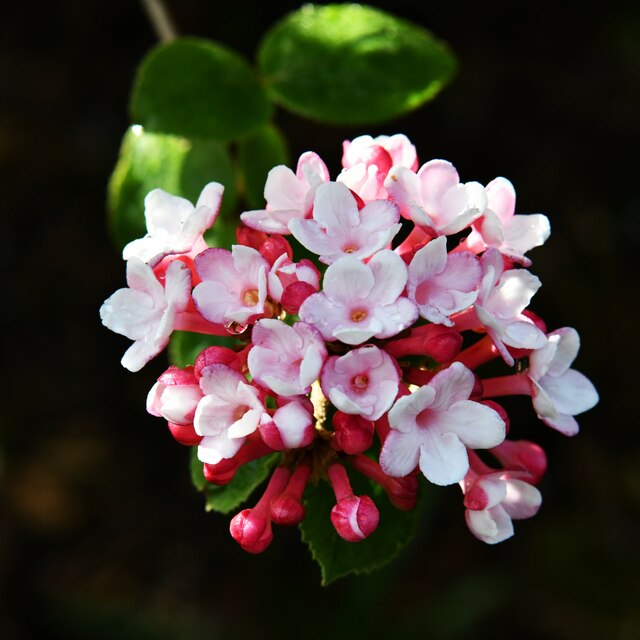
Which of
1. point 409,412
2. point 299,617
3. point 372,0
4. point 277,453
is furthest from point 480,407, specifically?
point 372,0

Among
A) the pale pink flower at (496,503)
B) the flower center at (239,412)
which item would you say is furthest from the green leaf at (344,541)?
the flower center at (239,412)

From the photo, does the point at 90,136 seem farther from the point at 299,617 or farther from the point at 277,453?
the point at 277,453

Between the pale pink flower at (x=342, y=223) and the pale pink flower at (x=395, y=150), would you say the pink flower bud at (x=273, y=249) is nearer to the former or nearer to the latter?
the pale pink flower at (x=342, y=223)

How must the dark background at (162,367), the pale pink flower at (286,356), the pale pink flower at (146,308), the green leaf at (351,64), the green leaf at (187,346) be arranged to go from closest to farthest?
1. the pale pink flower at (286,356)
2. the pale pink flower at (146,308)
3. the green leaf at (187,346)
4. the green leaf at (351,64)
5. the dark background at (162,367)

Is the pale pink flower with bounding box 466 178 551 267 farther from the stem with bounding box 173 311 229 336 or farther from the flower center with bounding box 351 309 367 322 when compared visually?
the stem with bounding box 173 311 229 336

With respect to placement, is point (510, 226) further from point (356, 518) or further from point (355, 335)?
point (356, 518)

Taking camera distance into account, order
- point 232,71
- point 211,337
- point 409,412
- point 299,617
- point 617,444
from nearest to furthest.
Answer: point 409,412 < point 211,337 < point 232,71 < point 299,617 < point 617,444
